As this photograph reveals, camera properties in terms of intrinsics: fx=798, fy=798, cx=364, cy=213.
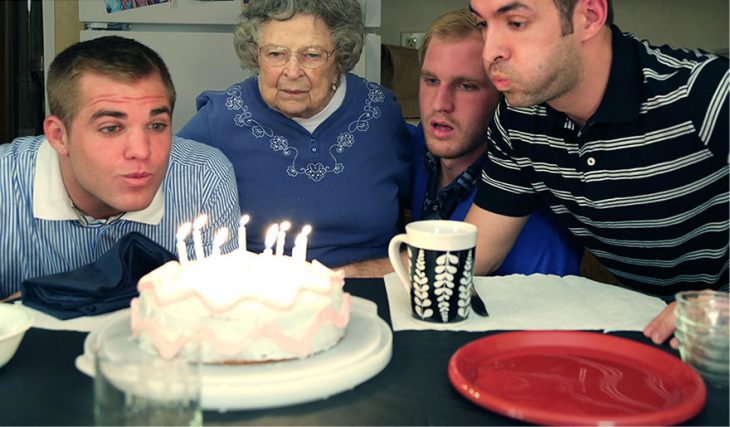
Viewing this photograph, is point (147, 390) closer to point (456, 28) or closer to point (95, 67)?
point (95, 67)

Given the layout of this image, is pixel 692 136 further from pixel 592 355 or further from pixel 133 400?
pixel 133 400

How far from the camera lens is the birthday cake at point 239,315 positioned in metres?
0.93

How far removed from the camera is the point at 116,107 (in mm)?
1472

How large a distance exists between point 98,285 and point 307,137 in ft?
2.68

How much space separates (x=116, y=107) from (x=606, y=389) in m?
1.00

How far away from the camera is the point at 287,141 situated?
1.93 m

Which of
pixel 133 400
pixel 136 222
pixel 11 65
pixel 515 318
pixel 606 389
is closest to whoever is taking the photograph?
pixel 133 400

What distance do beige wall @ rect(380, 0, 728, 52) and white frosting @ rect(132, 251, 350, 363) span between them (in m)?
2.78

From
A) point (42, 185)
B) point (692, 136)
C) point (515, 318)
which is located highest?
point (692, 136)

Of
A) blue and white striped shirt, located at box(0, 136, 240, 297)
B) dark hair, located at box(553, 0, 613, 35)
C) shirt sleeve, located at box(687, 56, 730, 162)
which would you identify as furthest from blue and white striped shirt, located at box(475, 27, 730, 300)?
blue and white striped shirt, located at box(0, 136, 240, 297)

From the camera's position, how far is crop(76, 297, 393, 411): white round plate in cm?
87

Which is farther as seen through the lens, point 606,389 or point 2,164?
point 2,164

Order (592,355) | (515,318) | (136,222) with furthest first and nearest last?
1. (136,222)
2. (515,318)
3. (592,355)

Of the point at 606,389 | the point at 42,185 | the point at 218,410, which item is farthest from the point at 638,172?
the point at 42,185
